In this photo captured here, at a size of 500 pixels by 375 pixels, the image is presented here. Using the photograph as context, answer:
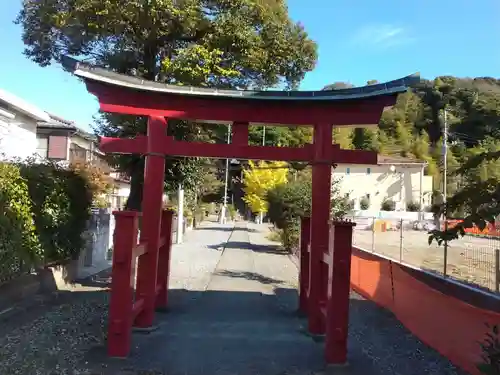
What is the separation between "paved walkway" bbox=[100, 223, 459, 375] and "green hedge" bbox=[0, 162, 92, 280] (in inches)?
85.3

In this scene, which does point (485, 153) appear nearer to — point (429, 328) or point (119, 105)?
point (429, 328)

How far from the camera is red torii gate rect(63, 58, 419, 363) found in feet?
24.0

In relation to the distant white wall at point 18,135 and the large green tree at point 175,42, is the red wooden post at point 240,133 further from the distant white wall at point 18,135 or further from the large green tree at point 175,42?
the distant white wall at point 18,135

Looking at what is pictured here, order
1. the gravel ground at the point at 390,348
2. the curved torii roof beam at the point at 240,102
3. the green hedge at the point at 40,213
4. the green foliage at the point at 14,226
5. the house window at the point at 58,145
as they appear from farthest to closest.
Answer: the house window at the point at 58,145 → the curved torii roof beam at the point at 240,102 → the green hedge at the point at 40,213 → the green foliage at the point at 14,226 → the gravel ground at the point at 390,348

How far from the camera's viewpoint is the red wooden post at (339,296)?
597cm

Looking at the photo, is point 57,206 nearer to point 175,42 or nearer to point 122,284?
point 122,284

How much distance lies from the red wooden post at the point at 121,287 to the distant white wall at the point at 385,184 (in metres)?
52.3

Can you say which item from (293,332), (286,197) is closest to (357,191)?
(286,197)

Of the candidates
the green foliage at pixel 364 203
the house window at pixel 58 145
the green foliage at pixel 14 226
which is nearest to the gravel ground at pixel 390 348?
the green foliage at pixel 14 226

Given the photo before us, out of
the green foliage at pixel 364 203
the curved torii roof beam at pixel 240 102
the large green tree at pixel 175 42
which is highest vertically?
the large green tree at pixel 175 42

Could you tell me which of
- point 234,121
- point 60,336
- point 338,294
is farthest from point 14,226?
point 338,294

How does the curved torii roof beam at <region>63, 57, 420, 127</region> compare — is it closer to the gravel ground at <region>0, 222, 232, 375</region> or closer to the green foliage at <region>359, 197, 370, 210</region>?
the gravel ground at <region>0, 222, 232, 375</region>

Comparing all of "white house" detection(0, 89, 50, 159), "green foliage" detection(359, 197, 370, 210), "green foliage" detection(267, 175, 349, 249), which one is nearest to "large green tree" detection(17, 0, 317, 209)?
"white house" detection(0, 89, 50, 159)

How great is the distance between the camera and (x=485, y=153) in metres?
3.89
